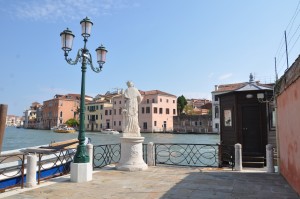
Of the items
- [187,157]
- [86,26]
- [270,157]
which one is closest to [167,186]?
[270,157]

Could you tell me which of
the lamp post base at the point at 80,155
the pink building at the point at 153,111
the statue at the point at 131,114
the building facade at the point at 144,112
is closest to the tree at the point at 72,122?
the building facade at the point at 144,112

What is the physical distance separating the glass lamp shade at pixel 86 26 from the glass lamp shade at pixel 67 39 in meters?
0.34

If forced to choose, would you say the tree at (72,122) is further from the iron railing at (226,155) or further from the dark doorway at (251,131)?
the dark doorway at (251,131)

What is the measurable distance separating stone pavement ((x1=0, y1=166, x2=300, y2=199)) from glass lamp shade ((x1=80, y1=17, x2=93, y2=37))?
160 inches

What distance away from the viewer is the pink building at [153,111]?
199 ft

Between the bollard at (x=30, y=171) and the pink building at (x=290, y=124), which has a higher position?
the pink building at (x=290, y=124)

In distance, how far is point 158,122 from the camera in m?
61.9

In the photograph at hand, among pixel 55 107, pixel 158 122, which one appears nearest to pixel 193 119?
pixel 158 122

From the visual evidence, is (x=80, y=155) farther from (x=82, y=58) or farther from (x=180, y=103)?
(x=180, y=103)

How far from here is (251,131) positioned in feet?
31.4

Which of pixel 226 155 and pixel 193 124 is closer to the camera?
pixel 226 155

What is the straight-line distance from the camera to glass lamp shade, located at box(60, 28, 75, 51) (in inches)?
289

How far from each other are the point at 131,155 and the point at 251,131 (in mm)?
4315

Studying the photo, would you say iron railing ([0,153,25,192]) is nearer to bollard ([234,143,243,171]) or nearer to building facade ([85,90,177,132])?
bollard ([234,143,243,171])
